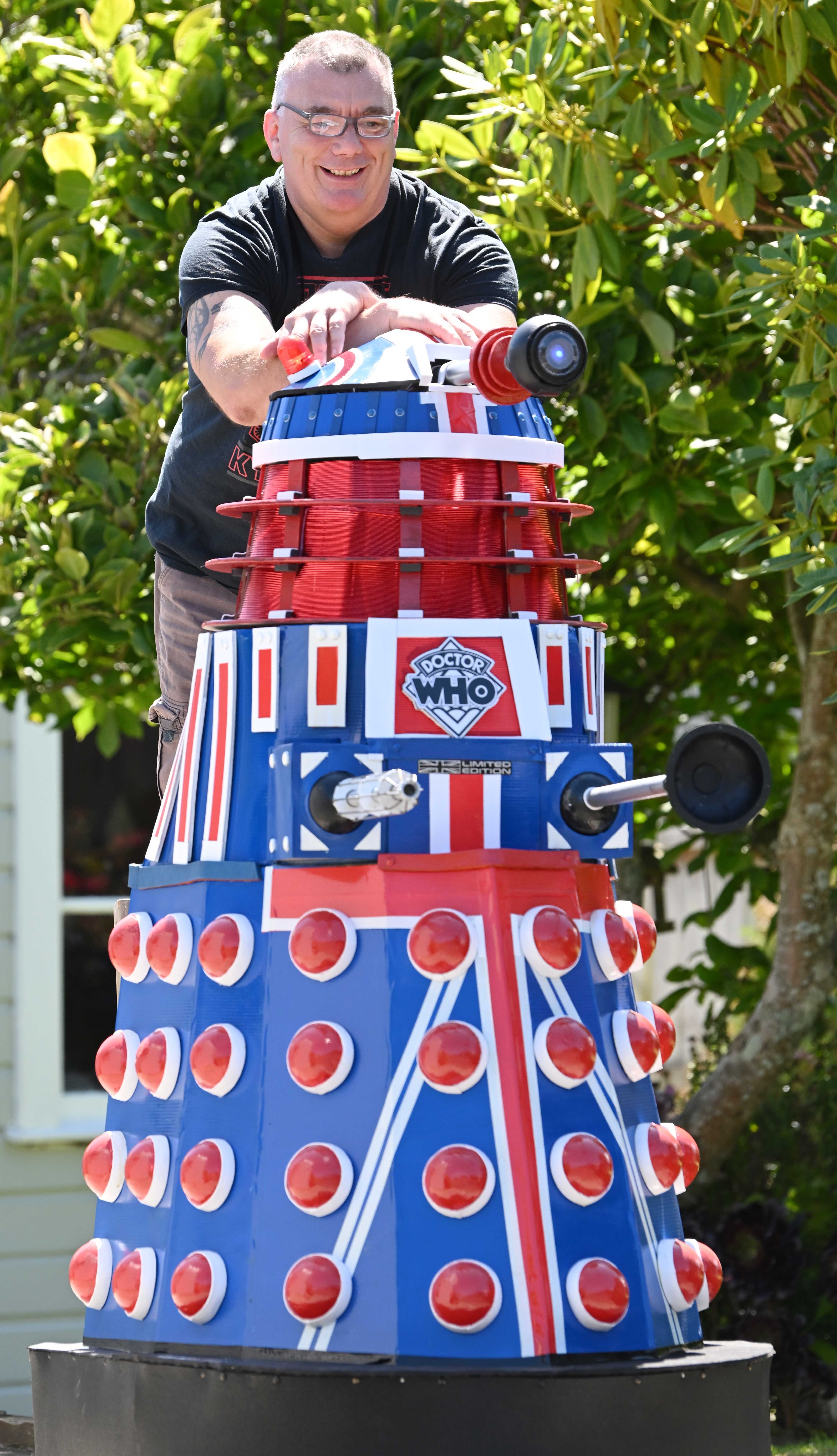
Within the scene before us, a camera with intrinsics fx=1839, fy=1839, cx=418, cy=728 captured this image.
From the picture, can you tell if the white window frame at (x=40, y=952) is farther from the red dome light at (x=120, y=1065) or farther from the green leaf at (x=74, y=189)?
the red dome light at (x=120, y=1065)

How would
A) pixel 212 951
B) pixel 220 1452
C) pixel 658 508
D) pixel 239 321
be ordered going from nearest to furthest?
pixel 220 1452 → pixel 212 951 → pixel 239 321 → pixel 658 508

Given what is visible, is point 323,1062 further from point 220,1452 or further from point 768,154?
point 768,154

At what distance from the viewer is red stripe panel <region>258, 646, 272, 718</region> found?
305 cm

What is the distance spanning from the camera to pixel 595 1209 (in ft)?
9.32

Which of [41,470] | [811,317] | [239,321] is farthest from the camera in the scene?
[41,470]

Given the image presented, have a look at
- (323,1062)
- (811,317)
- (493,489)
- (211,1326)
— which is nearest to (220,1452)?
(211,1326)

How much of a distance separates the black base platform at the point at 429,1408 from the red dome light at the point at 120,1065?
449 mm

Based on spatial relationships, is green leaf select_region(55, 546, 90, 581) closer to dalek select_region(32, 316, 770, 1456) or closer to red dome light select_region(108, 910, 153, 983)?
dalek select_region(32, 316, 770, 1456)

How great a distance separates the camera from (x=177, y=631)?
12.6ft

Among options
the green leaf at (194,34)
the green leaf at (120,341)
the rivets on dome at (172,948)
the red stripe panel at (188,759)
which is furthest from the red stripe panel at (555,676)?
the green leaf at (194,34)

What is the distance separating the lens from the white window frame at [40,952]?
760cm

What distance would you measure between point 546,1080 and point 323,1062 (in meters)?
0.35

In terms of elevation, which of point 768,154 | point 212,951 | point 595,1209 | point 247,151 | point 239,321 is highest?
point 247,151

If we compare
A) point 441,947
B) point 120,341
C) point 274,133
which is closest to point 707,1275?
point 441,947
